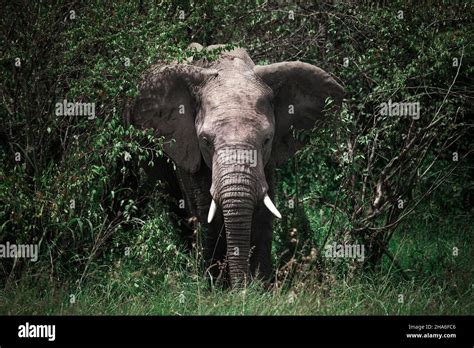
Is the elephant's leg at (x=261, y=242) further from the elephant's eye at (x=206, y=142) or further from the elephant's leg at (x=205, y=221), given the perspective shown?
the elephant's eye at (x=206, y=142)

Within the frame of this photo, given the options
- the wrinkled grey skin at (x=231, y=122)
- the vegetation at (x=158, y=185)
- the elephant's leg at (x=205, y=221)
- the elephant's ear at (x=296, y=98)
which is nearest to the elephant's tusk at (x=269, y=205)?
the wrinkled grey skin at (x=231, y=122)

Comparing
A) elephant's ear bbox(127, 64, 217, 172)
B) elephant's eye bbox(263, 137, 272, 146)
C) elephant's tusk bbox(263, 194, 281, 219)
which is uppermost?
elephant's ear bbox(127, 64, 217, 172)

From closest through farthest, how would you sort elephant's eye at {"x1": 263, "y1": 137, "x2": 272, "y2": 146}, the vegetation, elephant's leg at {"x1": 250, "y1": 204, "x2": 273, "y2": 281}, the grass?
the grass, the vegetation, elephant's eye at {"x1": 263, "y1": 137, "x2": 272, "y2": 146}, elephant's leg at {"x1": 250, "y1": 204, "x2": 273, "y2": 281}

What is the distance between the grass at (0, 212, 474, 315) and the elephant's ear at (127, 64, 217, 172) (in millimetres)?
1135

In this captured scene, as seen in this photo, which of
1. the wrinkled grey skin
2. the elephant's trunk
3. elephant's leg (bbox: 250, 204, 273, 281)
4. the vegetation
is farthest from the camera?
elephant's leg (bbox: 250, 204, 273, 281)

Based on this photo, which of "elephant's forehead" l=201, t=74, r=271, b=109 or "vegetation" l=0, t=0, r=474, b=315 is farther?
"elephant's forehead" l=201, t=74, r=271, b=109

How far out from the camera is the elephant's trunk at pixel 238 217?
8648 mm

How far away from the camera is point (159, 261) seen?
29.8 feet

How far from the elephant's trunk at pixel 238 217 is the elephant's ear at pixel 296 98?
1.20m

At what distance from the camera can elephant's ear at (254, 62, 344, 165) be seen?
9.69m

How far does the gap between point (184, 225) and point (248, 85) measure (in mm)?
1787

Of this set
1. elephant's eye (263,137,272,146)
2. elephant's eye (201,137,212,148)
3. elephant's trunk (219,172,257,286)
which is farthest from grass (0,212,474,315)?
elephant's eye (263,137,272,146)

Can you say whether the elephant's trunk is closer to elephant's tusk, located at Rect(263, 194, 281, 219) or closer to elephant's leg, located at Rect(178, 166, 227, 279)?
elephant's tusk, located at Rect(263, 194, 281, 219)

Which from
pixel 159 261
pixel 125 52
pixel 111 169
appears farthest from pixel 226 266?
pixel 125 52
